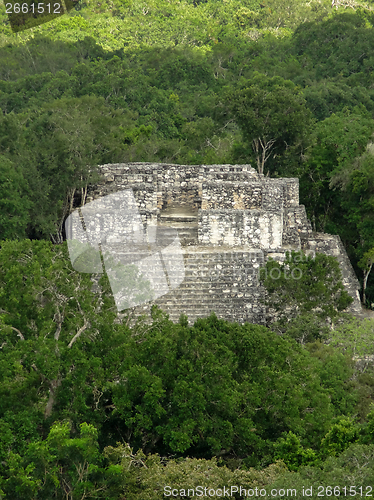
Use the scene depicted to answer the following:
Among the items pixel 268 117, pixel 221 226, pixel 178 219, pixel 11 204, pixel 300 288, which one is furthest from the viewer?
pixel 268 117

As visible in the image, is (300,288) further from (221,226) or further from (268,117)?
(268,117)

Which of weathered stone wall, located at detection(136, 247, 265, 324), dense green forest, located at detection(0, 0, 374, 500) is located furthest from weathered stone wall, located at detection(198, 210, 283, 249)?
dense green forest, located at detection(0, 0, 374, 500)

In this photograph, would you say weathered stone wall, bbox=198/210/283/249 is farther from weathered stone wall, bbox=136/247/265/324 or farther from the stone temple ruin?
weathered stone wall, bbox=136/247/265/324

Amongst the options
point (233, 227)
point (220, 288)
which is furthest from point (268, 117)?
point (220, 288)

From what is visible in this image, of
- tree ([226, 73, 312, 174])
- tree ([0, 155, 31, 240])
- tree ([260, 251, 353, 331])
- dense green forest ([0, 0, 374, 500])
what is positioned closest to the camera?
dense green forest ([0, 0, 374, 500])

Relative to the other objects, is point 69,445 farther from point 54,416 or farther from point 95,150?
point 95,150

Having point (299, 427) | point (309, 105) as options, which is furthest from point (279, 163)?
point (299, 427)
